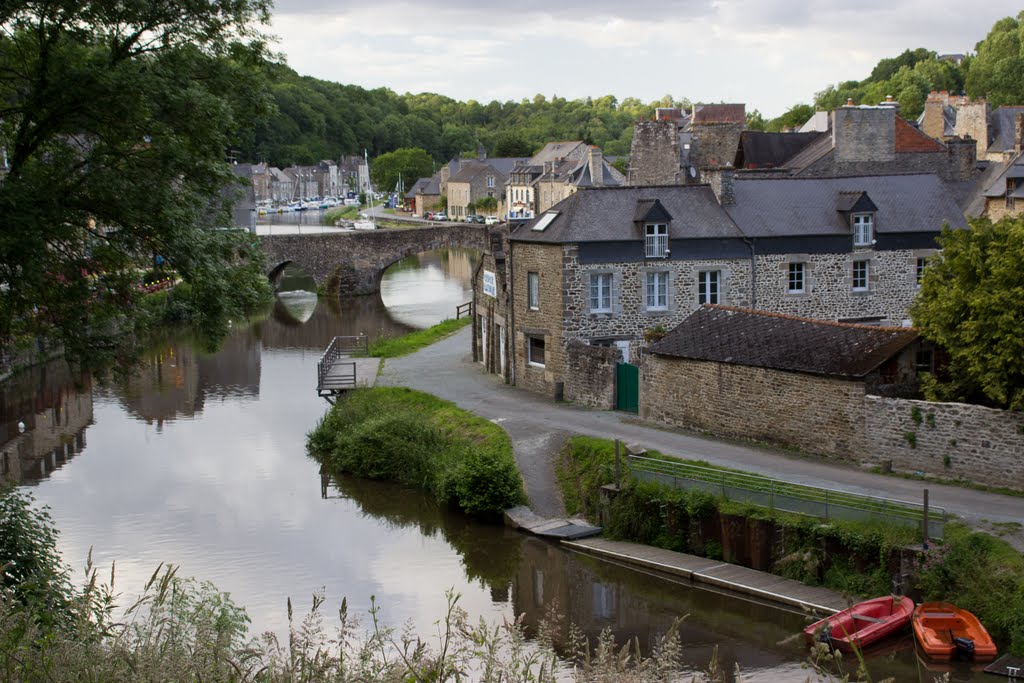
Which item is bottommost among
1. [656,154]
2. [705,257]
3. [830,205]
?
[705,257]

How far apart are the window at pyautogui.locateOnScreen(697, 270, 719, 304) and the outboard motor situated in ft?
47.1

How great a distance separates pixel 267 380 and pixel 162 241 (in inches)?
911

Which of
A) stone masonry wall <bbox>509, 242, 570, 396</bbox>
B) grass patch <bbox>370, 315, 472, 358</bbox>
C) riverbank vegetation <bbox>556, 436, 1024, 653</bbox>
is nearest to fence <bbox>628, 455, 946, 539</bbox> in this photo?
riverbank vegetation <bbox>556, 436, 1024, 653</bbox>

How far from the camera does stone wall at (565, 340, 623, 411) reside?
25.5 m

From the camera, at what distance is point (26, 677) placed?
578cm

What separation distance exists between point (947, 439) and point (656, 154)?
2534 centimetres

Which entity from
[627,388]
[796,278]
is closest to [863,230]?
[796,278]

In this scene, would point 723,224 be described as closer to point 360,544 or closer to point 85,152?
point 360,544

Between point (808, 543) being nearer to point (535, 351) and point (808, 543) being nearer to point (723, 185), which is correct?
point (535, 351)

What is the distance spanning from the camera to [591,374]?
84.9ft

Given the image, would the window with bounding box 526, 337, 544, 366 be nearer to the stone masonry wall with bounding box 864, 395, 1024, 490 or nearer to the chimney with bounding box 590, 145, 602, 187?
the stone masonry wall with bounding box 864, 395, 1024, 490

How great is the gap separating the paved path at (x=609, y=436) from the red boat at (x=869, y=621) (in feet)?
5.97

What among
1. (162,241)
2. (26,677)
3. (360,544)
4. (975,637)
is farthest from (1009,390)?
(26,677)

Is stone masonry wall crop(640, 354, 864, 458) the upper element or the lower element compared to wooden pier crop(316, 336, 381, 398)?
upper
